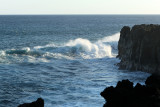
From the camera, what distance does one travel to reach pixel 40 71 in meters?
33.0

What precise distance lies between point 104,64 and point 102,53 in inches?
415

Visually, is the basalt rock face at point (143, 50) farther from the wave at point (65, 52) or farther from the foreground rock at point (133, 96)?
the foreground rock at point (133, 96)

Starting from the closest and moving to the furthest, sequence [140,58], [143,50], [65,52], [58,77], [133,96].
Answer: [133,96], [58,77], [143,50], [140,58], [65,52]

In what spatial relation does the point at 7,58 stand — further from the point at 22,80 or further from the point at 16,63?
the point at 22,80

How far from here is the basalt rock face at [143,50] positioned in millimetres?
30531

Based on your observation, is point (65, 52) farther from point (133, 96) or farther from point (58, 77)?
point (133, 96)

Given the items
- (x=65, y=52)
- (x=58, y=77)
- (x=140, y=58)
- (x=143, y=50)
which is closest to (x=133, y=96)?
(x=58, y=77)

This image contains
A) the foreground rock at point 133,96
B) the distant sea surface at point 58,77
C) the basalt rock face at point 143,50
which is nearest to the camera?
the foreground rock at point 133,96

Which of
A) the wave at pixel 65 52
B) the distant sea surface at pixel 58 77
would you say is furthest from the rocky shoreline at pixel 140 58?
the wave at pixel 65 52

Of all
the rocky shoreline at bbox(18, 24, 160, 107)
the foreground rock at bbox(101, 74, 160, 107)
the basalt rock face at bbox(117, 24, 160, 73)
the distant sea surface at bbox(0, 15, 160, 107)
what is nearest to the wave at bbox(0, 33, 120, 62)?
the distant sea surface at bbox(0, 15, 160, 107)

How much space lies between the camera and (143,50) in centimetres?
3170

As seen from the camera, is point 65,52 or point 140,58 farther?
point 65,52

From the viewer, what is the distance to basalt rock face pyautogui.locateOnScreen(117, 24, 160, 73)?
1202 inches

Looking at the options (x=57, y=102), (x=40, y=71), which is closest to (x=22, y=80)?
(x=40, y=71)
